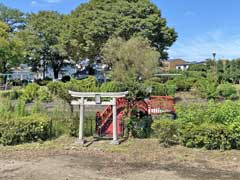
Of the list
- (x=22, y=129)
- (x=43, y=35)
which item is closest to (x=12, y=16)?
(x=43, y=35)

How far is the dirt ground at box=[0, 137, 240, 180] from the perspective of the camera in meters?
5.24

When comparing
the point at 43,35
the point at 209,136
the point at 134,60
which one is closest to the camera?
the point at 209,136

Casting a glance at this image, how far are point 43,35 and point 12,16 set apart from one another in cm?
757

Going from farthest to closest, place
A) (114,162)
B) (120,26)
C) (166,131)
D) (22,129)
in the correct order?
(120,26)
(22,129)
(166,131)
(114,162)

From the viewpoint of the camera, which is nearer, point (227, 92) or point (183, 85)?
point (227, 92)

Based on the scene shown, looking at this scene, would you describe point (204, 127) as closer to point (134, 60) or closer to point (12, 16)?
point (134, 60)

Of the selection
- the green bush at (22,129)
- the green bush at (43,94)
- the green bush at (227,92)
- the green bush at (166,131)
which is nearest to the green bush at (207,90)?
the green bush at (227,92)

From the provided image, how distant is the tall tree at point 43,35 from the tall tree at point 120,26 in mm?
7487

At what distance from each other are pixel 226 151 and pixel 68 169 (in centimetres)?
321

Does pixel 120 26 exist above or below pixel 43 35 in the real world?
below

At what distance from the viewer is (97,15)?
3253 cm

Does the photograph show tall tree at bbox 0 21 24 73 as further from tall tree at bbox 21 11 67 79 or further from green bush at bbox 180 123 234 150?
green bush at bbox 180 123 234 150

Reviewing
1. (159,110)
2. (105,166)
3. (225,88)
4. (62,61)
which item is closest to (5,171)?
(105,166)

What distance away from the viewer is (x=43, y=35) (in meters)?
42.0
